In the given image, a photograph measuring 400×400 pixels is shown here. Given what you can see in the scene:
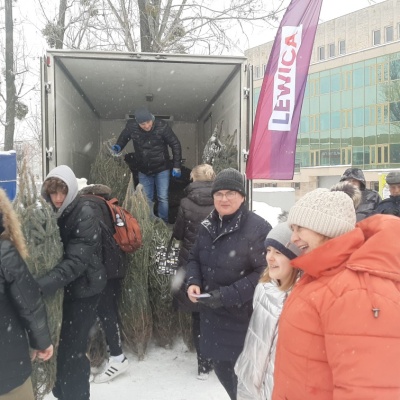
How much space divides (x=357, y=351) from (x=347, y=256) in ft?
1.02

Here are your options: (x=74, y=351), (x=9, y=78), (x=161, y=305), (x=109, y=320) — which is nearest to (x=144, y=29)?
(x=9, y=78)

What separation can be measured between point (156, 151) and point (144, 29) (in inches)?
266

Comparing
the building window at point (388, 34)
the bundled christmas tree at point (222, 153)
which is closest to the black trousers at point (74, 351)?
the bundled christmas tree at point (222, 153)

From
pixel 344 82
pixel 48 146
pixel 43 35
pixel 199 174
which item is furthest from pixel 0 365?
pixel 344 82

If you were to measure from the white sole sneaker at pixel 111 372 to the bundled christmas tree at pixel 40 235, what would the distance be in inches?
43.0

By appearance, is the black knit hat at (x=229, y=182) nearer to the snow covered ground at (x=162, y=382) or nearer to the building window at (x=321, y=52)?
the snow covered ground at (x=162, y=382)

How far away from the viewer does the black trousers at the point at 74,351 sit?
Result: 3268 millimetres

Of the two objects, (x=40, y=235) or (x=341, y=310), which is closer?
(x=341, y=310)

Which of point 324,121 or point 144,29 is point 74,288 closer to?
point 144,29

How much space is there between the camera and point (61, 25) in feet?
50.8

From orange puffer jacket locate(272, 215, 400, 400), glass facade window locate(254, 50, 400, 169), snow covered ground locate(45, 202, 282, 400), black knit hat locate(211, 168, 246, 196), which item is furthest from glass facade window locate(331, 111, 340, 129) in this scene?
orange puffer jacket locate(272, 215, 400, 400)

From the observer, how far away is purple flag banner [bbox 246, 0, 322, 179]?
18.3ft

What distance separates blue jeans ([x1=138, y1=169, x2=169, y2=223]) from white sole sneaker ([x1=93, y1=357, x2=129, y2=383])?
3.15 meters

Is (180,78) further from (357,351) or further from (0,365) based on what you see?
(357,351)
